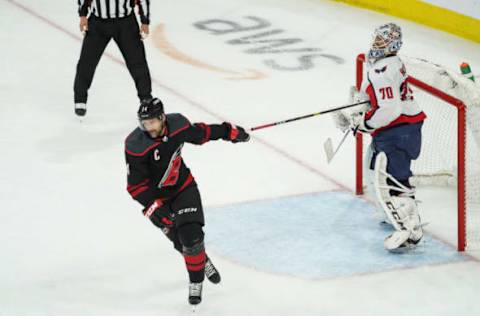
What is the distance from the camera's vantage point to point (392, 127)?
20.6 ft

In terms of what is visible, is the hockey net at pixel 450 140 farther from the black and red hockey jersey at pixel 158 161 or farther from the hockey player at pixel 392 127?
the black and red hockey jersey at pixel 158 161

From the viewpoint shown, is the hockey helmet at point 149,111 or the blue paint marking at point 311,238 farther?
the blue paint marking at point 311,238

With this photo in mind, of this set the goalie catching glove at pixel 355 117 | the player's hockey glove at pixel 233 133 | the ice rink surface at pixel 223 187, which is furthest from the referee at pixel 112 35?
the player's hockey glove at pixel 233 133

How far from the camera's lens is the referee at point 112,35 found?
8219 millimetres

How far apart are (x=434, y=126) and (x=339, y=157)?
2.52 feet

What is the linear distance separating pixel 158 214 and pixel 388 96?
1.47 m

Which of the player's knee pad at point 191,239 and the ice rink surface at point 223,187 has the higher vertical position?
the player's knee pad at point 191,239

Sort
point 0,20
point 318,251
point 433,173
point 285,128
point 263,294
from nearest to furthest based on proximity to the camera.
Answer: point 263,294
point 318,251
point 433,173
point 285,128
point 0,20

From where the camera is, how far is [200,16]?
11.5m

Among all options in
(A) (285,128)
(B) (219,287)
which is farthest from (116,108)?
(B) (219,287)

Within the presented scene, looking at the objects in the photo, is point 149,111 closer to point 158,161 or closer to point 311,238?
point 158,161

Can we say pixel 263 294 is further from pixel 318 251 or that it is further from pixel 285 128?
pixel 285 128

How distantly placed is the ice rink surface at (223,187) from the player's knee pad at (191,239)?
0.34 m

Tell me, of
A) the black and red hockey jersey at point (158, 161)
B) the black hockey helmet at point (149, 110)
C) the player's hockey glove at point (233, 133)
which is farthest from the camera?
the player's hockey glove at point (233, 133)
